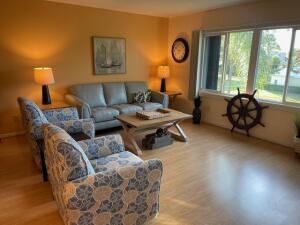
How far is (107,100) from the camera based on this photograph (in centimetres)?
442

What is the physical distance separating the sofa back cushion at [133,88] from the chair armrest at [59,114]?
1.65 m

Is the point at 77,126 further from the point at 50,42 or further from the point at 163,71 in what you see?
the point at 163,71

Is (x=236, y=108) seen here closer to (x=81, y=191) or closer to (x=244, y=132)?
(x=244, y=132)

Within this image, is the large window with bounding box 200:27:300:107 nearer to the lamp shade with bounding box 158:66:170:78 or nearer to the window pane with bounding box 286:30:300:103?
the window pane with bounding box 286:30:300:103

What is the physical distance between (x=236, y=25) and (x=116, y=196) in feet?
12.0

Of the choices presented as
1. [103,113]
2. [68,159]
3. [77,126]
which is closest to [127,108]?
[103,113]

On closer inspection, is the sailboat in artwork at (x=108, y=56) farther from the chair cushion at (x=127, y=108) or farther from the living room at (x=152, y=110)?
the chair cushion at (x=127, y=108)

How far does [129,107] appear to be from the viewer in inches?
165

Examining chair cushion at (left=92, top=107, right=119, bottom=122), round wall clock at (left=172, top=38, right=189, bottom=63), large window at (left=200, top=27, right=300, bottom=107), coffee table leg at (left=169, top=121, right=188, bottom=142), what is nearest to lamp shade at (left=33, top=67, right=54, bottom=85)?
chair cushion at (left=92, top=107, right=119, bottom=122)

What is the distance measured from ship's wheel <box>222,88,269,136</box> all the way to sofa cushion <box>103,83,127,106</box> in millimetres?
2080

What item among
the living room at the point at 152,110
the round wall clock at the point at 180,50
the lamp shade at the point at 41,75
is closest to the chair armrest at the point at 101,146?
the living room at the point at 152,110

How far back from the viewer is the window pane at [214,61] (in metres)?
4.52

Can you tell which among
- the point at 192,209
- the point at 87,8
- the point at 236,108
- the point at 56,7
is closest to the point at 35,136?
the point at 192,209

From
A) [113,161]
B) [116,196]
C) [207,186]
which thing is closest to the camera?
[116,196]
